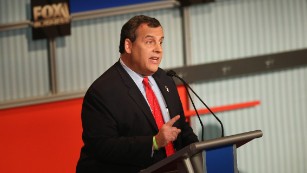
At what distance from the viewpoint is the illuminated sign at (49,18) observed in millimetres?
5891

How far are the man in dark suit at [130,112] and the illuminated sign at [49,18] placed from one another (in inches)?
87.6

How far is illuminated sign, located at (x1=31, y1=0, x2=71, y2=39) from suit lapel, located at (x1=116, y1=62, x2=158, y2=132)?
90.2 inches

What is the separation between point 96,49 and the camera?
602cm

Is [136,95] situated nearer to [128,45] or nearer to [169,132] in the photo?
[128,45]

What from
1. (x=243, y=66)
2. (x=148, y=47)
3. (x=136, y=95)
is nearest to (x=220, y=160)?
(x=136, y=95)

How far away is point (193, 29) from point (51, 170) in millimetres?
1787

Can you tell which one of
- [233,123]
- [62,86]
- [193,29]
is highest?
[193,29]

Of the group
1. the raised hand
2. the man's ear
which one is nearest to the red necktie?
the man's ear

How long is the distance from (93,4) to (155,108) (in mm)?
2508

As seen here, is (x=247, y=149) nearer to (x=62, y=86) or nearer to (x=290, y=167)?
(x=290, y=167)

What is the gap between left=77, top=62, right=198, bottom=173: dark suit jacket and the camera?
3395 mm

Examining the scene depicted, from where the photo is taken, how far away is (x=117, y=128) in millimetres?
3531

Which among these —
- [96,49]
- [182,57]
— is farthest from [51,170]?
[182,57]

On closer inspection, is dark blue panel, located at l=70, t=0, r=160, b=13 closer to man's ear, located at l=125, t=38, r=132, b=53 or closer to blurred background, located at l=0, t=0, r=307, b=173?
blurred background, located at l=0, t=0, r=307, b=173
